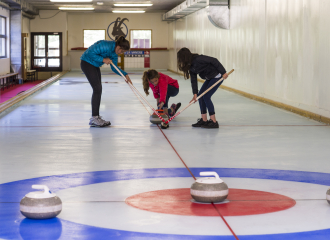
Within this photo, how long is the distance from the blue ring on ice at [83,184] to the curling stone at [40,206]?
43 millimetres

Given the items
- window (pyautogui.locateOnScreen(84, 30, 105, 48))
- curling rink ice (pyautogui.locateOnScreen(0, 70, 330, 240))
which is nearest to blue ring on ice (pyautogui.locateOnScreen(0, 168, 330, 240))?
curling rink ice (pyautogui.locateOnScreen(0, 70, 330, 240))

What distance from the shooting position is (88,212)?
2.80 meters

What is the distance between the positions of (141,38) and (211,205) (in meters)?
25.6

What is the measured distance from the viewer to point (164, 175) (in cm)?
379

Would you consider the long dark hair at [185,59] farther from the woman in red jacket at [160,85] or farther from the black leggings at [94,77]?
the black leggings at [94,77]

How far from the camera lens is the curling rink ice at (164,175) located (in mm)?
2539

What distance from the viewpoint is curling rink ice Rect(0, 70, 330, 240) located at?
254 cm

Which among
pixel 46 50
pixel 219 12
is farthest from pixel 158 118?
pixel 46 50

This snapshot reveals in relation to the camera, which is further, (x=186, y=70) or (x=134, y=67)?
(x=134, y=67)

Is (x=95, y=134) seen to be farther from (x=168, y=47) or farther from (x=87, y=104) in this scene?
(x=168, y=47)

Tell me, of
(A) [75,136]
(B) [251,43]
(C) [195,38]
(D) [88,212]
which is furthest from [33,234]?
(C) [195,38]

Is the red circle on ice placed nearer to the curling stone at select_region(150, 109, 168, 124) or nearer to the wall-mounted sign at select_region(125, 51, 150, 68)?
the curling stone at select_region(150, 109, 168, 124)

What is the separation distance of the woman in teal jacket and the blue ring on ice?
2.76 meters

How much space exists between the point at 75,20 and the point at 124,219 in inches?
1020
